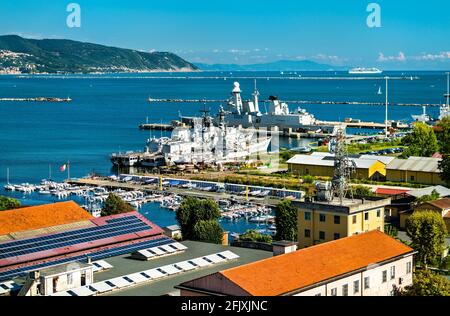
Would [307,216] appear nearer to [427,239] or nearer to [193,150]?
[427,239]

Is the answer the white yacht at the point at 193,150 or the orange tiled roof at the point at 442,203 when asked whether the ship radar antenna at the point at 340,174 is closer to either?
the orange tiled roof at the point at 442,203

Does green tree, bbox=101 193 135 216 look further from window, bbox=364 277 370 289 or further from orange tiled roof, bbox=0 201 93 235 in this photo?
window, bbox=364 277 370 289

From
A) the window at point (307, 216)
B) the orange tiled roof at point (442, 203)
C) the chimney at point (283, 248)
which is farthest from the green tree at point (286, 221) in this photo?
the chimney at point (283, 248)

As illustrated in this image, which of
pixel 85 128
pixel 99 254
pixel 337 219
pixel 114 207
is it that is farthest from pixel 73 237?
pixel 85 128

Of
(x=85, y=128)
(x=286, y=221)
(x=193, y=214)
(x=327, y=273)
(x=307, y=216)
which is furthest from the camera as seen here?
(x=85, y=128)

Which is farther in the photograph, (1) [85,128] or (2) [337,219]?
(1) [85,128]
